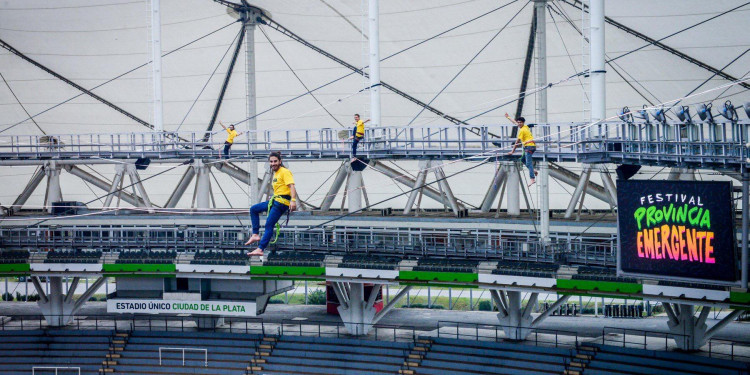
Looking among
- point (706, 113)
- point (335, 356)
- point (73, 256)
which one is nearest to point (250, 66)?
point (73, 256)

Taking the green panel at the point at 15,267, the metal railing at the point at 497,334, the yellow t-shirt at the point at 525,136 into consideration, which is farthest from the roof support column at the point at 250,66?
the yellow t-shirt at the point at 525,136

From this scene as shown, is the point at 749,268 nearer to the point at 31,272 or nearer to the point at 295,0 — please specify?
the point at 295,0

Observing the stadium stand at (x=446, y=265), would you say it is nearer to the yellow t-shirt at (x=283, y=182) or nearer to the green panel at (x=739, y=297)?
the green panel at (x=739, y=297)

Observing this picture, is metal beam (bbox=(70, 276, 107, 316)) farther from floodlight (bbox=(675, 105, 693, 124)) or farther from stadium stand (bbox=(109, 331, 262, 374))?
floodlight (bbox=(675, 105, 693, 124))

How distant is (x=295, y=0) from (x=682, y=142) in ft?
81.4

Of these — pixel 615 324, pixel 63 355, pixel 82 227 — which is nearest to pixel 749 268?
pixel 615 324

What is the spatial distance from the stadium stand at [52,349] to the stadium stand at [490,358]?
16547 mm

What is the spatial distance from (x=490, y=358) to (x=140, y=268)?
18.2 m

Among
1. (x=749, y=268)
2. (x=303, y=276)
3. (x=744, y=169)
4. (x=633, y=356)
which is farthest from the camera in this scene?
(x=303, y=276)

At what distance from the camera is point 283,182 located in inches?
644

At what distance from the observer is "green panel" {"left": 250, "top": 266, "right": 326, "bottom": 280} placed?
4269cm

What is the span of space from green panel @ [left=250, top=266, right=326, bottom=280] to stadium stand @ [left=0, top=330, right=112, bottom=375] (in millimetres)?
8845

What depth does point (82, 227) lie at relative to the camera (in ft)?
171

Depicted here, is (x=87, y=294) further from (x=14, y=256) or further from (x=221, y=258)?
(x=221, y=258)
